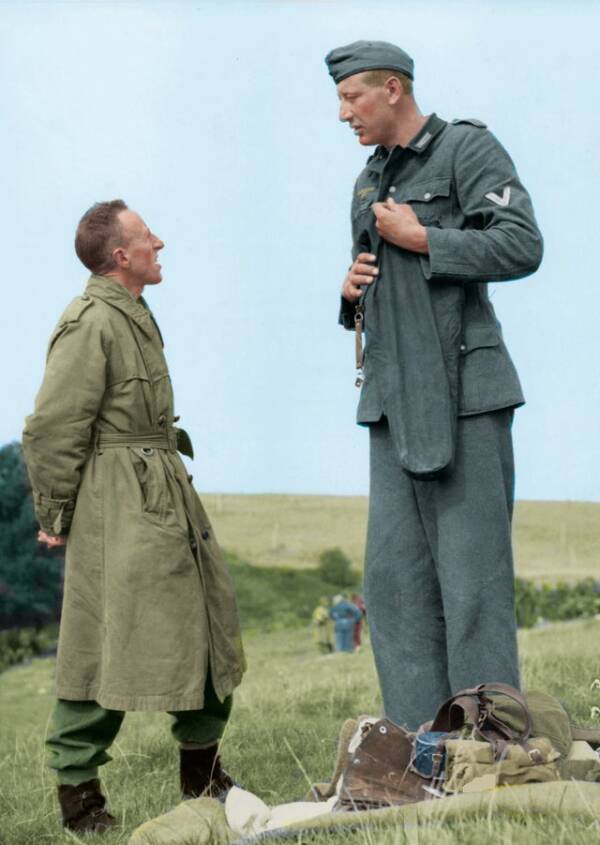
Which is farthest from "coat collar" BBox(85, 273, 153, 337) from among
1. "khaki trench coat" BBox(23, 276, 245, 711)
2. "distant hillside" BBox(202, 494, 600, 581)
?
"distant hillside" BBox(202, 494, 600, 581)

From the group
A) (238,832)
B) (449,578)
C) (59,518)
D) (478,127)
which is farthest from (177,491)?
(478,127)

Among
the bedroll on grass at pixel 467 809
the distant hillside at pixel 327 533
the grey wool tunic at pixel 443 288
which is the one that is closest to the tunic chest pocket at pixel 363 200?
the grey wool tunic at pixel 443 288

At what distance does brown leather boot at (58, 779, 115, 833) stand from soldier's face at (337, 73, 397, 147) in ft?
7.21

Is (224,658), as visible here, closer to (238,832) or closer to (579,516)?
(238,832)

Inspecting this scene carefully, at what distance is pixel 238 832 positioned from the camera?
337 centimetres

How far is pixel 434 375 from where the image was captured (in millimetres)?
3871

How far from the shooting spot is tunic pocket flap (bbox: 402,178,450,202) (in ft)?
13.0

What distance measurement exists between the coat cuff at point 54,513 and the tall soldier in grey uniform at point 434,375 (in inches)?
37.9

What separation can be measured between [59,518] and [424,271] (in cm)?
138

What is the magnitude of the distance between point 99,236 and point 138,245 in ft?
0.42

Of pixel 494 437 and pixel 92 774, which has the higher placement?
pixel 494 437

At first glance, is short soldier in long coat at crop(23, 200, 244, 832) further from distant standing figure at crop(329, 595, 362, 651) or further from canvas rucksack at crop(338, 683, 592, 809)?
distant standing figure at crop(329, 595, 362, 651)

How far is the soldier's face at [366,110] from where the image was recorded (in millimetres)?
3953

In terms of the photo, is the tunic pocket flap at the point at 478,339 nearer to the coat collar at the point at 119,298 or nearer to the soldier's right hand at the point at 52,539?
the coat collar at the point at 119,298
